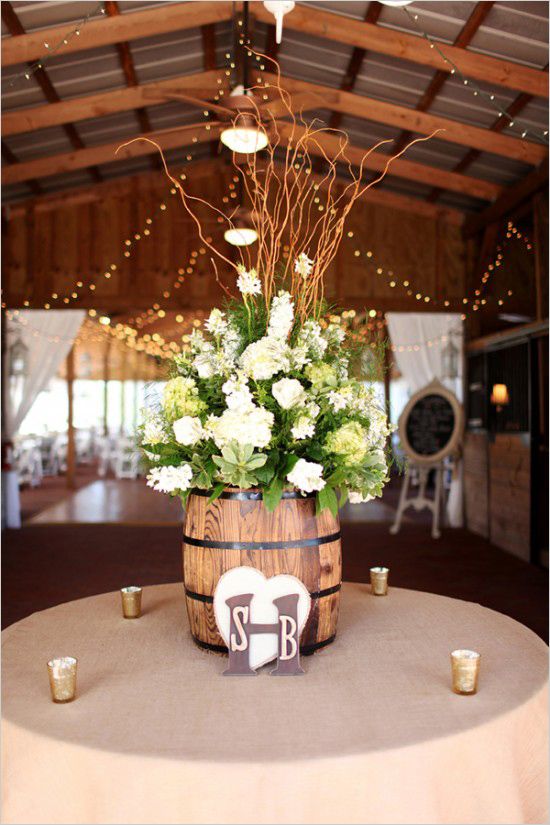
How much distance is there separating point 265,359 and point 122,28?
483 cm

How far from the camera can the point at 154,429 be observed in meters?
1.68

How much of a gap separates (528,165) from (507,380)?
2.02 meters

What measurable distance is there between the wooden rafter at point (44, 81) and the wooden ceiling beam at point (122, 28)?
0.07 metres

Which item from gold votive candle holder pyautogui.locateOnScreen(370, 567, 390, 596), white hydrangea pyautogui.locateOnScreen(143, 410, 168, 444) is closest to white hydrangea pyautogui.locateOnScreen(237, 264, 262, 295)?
white hydrangea pyautogui.locateOnScreen(143, 410, 168, 444)

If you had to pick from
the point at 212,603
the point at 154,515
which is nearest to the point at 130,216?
the point at 154,515

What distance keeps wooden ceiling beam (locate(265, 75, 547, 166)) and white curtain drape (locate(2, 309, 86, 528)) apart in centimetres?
406

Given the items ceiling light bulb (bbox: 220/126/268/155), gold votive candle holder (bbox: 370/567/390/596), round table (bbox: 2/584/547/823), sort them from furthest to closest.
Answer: ceiling light bulb (bbox: 220/126/268/155), gold votive candle holder (bbox: 370/567/390/596), round table (bbox: 2/584/547/823)

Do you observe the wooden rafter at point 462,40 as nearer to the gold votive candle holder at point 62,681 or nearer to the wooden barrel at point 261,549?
the wooden barrel at point 261,549

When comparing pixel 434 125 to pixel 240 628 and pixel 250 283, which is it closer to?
pixel 250 283

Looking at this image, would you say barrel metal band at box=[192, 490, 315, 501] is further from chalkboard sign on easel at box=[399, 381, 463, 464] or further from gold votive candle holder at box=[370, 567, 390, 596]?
chalkboard sign on easel at box=[399, 381, 463, 464]

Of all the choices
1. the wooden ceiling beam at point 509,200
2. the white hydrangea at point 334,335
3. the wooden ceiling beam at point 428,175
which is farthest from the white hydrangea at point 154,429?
the wooden ceiling beam at point 428,175

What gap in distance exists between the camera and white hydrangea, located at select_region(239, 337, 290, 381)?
60.5 inches

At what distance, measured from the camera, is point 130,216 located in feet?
27.7

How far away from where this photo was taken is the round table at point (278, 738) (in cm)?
114
